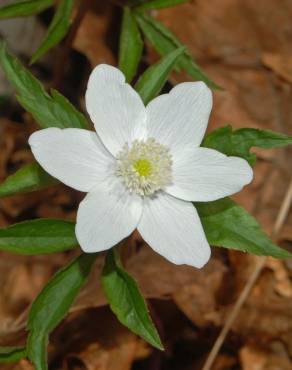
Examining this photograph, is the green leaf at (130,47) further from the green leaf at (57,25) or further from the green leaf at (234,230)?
the green leaf at (234,230)

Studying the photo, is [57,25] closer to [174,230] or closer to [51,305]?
[174,230]

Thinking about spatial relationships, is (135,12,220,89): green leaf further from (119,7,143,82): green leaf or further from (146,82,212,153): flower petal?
(146,82,212,153): flower petal

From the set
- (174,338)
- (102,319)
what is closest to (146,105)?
(102,319)

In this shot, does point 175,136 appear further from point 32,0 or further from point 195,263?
point 32,0

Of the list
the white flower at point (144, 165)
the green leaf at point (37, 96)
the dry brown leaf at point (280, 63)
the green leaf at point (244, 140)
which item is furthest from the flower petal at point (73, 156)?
the dry brown leaf at point (280, 63)

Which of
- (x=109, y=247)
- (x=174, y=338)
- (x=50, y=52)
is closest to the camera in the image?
(x=109, y=247)

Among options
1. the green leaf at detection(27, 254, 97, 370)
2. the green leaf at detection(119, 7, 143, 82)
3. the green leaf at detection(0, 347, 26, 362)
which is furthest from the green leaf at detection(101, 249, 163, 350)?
the green leaf at detection(119, 7, 143, 82)
